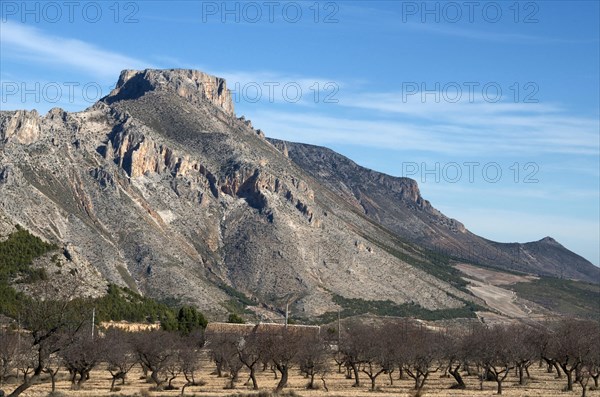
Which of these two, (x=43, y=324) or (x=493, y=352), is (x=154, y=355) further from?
(x=43, y=324)

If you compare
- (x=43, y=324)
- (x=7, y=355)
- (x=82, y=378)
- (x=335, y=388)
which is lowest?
(x=335, y=388)

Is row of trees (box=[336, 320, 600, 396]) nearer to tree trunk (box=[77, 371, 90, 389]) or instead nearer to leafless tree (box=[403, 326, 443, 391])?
leafless tree (box=[403, 326, 443, 391])

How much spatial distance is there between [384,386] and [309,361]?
6.74m

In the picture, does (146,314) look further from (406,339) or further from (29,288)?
(406,339)

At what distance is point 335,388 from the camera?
72.9 meters

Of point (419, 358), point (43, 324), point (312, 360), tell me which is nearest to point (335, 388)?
point (312, 360)

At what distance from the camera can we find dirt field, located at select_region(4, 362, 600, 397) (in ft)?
209

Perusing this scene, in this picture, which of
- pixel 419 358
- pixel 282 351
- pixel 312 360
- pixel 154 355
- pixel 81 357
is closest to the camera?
pixel 81 357

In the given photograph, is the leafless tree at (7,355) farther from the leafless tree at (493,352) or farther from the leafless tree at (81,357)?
the leafless tree at (493,352)

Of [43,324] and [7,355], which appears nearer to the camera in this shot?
[43,324]

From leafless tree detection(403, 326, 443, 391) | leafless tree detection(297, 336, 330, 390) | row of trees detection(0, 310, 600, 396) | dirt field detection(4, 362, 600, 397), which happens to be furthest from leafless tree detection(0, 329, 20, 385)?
leafless tree detection(403, 326, 443, 391)

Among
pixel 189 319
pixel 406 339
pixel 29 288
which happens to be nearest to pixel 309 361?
pixel 406 339

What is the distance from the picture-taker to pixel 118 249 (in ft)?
647

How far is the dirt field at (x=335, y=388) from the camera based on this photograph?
63.6 metres
